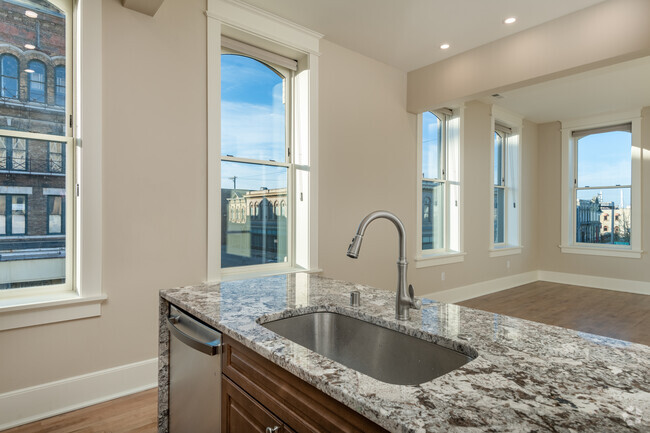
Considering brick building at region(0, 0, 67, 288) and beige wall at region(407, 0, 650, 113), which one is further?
beige wall at region(407, 0, 650, 113)

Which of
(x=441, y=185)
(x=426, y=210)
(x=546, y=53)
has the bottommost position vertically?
(x=426, y=210)

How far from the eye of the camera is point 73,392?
2.27 metres

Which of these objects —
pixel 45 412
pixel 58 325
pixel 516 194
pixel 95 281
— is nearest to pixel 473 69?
pixel 516 194

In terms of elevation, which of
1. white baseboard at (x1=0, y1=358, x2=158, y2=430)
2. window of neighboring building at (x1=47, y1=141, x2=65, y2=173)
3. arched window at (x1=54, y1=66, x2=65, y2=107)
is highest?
arched window at (x1=54, y1=66, x2=65, y2=107)

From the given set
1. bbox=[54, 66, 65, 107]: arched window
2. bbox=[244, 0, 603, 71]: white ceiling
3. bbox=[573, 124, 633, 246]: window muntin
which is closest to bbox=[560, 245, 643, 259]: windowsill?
bbox=[573, 124, 633, 246]: window muntin

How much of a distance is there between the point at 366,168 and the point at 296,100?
105 centimetres

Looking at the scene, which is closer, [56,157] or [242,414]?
[242,414]

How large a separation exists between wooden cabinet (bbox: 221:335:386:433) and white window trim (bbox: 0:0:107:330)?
1596 millimetres

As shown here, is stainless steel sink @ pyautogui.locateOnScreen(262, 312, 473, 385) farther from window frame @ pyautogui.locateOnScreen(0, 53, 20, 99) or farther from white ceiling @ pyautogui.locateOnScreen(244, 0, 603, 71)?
white ceiling @ pyautogui.locateOnScreen(244, 0, 603, 71)

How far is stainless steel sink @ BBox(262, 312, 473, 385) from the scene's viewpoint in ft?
3.59

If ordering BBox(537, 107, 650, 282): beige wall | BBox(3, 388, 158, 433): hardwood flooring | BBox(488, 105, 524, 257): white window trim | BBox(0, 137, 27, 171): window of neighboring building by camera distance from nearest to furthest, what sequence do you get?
BBox(3, 388, 158, 433): hardwood flooring → BBox(0, 137, 27, 171): window of neighboring building → BBox(488, 105, 524, 257): white window trim → BBox(537, 107, 650, 282): beige wall

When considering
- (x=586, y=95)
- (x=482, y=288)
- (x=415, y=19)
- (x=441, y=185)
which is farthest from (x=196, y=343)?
(x=586, y=95)

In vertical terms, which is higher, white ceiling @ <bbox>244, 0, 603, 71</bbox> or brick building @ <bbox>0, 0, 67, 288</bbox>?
white ceiling @ <bbox>244, 0, 603, 71</bbox>

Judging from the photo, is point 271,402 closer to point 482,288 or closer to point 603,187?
point 482,288
